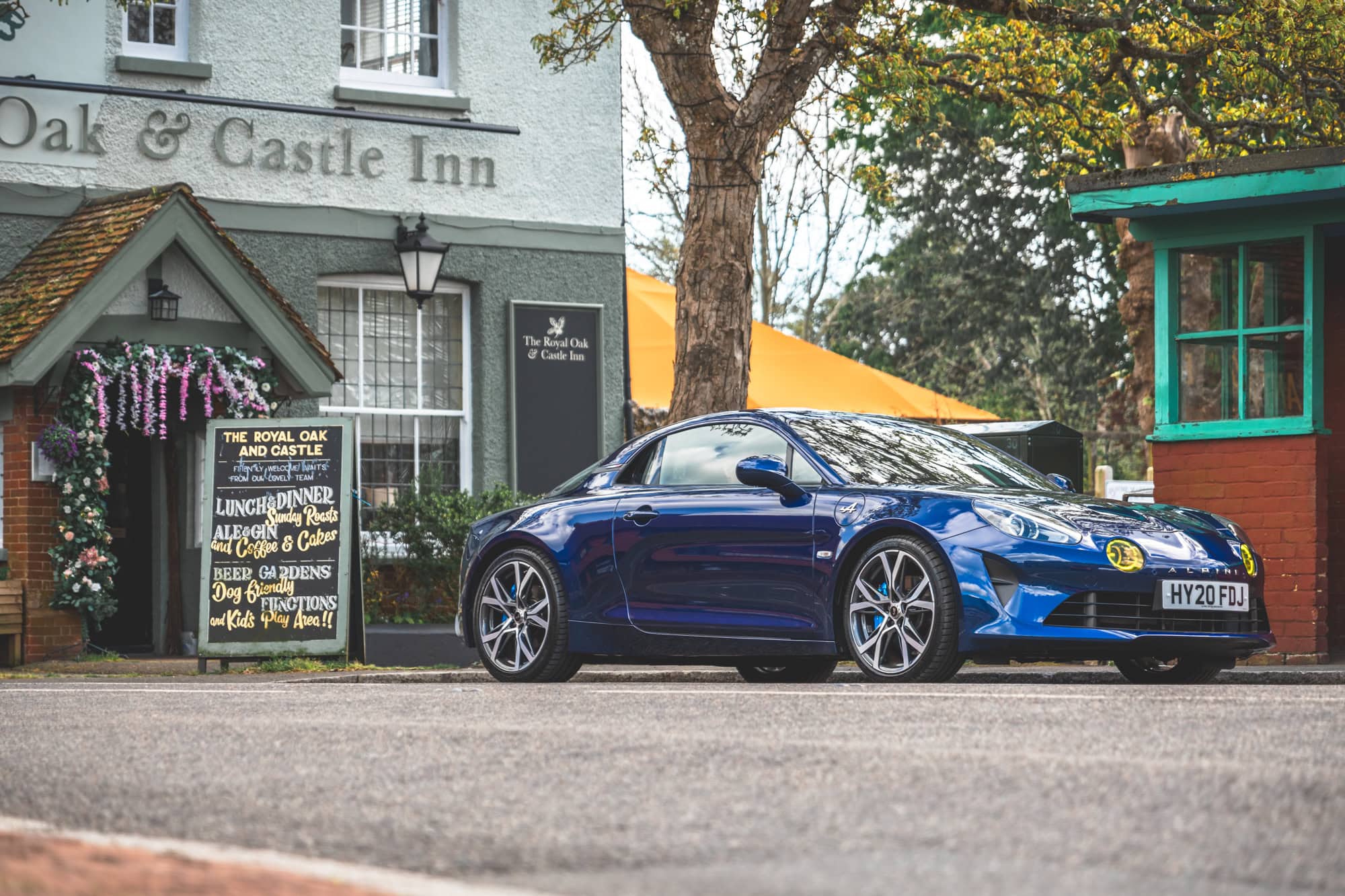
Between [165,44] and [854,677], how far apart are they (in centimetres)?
966

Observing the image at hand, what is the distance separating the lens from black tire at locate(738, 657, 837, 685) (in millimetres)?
10711

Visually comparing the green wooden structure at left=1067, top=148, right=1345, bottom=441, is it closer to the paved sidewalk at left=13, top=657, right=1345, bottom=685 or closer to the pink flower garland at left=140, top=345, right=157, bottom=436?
the paved sidewalk at left=13, top=657, right=1345, bottom=685

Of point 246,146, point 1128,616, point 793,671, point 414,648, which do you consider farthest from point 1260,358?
point 246,146

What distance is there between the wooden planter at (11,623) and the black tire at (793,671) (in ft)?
22.4

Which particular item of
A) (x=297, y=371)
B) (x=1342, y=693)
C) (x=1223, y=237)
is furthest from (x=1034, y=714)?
(x=297, y=371)

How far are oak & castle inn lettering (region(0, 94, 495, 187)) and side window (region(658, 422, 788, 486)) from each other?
8.22 meters

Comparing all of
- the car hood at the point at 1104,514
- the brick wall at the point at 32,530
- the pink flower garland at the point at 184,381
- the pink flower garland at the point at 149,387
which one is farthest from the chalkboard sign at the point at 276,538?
the car hood at the point at 1104,514

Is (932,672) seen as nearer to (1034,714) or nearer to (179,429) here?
(1034,714)

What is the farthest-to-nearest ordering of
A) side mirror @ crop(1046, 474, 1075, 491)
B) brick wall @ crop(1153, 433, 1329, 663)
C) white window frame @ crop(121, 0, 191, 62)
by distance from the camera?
white window frame @ crop(121, 0, 191, 62) < brick wall @ crop(1153, 433, 1329, 663) < side mirror @ crop(1046, 474, 1075, 491)

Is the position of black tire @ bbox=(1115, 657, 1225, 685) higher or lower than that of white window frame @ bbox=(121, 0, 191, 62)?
lower

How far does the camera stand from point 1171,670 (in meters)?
9.97

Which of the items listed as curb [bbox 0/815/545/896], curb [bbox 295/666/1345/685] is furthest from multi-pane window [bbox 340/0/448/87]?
curb [bbox 0/815/545/896]

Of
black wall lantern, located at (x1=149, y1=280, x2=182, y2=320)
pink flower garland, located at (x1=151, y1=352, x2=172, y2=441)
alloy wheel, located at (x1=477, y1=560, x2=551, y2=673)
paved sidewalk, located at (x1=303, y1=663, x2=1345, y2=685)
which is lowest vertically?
paved sidewalk, located at (x1=303, y1=663, x2=1345, y2=685)

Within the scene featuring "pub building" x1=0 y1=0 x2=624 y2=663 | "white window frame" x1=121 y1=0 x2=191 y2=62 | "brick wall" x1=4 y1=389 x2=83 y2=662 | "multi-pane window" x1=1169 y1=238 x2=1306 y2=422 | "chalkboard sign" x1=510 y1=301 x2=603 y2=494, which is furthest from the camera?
"chalkboard sign" x1=510 y1=301 x2=603 y2=494
